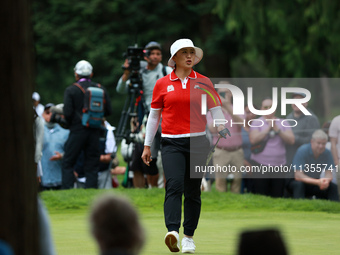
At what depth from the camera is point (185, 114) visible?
8023 millimetres

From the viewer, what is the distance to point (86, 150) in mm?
14070

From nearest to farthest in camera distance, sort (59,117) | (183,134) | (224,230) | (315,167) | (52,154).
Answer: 1. (183,134)
2. (224,230)
3. (315,167)
4. (59,117)
5. (52,154)

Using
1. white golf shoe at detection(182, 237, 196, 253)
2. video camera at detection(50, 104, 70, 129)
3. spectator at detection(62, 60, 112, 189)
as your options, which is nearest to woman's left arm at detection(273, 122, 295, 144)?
spectator at detection(62, 60, 112, 189)

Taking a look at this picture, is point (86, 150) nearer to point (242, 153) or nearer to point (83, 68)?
point (83, 68)

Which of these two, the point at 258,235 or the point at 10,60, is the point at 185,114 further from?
the point at 258,235

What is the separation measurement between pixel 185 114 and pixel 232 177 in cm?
676

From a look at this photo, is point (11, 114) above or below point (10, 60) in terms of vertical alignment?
below

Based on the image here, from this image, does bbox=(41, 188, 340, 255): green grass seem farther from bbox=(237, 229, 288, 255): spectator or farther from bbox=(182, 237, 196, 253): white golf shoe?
bbox=(237, 229, 288, 255): spectator

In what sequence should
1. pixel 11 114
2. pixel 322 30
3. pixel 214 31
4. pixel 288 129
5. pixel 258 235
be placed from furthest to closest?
1. pixel 214 31
2. pixel 322 30
3. pixel 288 129
4. pixel 11 114
5. pixel 258 235

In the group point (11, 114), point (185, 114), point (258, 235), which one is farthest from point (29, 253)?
point (185, 114)

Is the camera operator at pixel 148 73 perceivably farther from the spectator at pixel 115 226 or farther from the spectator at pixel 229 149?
the spectator at pixel 115 226

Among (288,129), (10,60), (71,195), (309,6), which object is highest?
(309,6)

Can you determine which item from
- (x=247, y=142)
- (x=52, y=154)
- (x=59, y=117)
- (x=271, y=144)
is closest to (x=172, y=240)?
(x=271, y=144)

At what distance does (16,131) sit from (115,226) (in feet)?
2.92
